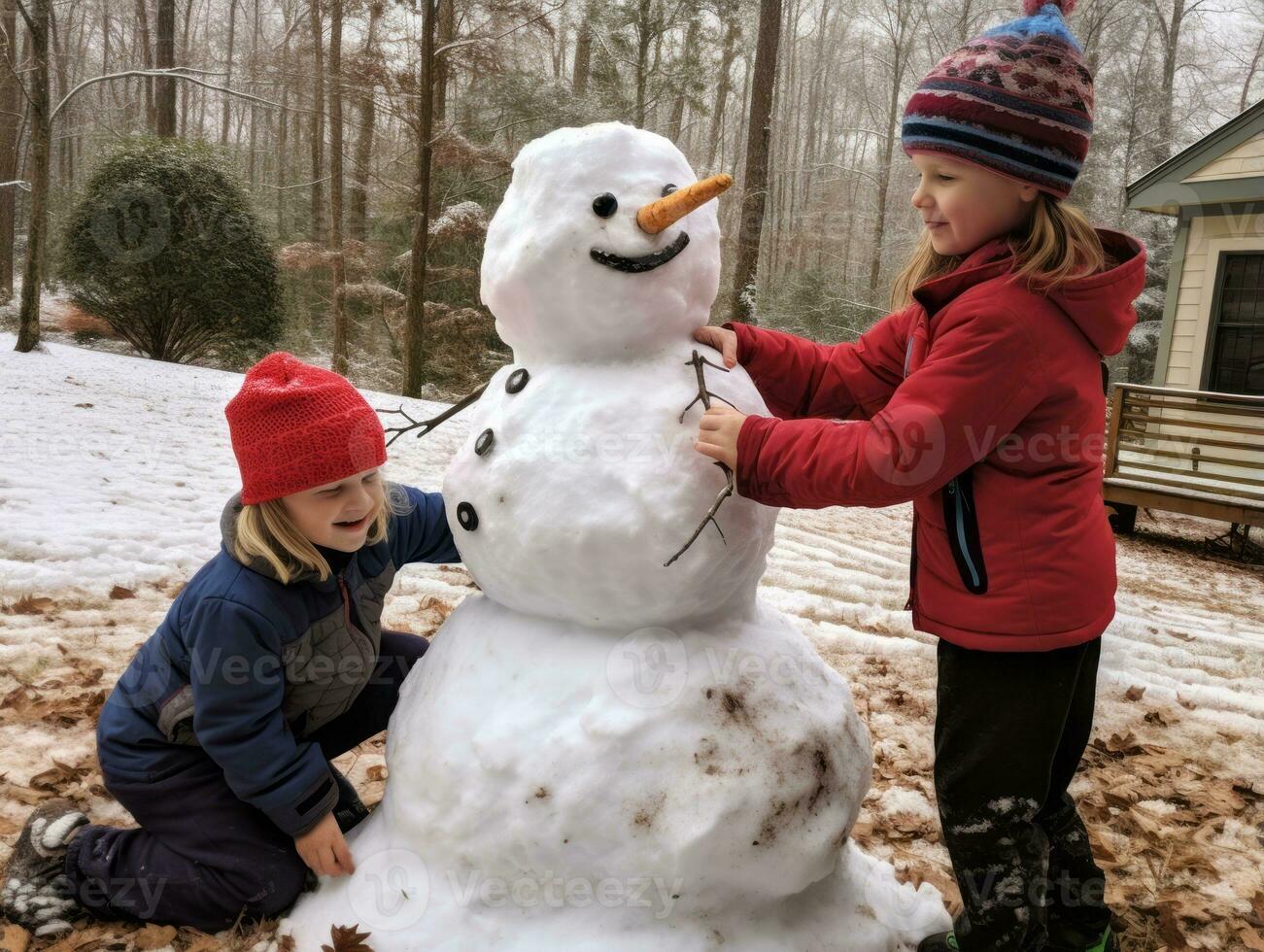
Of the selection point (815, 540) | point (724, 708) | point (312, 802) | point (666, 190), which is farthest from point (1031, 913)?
point (815, 540)

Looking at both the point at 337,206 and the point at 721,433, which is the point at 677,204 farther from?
the point at 337,206

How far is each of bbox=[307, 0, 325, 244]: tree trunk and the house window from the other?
10732 millimetres

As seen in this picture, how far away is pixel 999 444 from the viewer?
1.59 meters

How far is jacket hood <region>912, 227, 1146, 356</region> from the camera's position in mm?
1551

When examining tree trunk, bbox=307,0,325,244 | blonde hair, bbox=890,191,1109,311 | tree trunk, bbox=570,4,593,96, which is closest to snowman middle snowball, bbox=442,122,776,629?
blonde hair, bbox=890,191,1109,311

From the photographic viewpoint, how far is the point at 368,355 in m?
15.7

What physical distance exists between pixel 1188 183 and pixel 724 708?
936cm

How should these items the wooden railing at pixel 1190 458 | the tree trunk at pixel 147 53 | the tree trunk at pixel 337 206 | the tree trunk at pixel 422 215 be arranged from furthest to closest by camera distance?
the tree trunk at pixel 147 53, the tree trunk at pixel 337 206, the tree trunk at pixel 422 215, the wooden railing at pixel 1190 458

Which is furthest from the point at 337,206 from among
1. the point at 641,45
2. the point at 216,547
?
the point at 216,547

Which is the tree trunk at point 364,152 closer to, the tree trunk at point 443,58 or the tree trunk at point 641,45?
the tree trunk at point 443,58

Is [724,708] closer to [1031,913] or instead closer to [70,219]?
[1031,913]

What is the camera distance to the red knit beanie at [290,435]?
175cm

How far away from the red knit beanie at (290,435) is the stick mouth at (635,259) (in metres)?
0.59

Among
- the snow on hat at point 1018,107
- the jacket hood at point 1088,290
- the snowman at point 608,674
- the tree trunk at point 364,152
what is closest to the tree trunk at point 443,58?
the tree trunk at point 364,152
